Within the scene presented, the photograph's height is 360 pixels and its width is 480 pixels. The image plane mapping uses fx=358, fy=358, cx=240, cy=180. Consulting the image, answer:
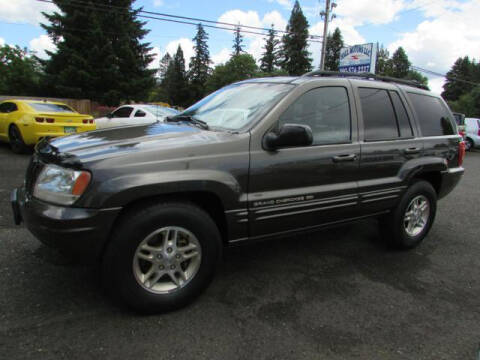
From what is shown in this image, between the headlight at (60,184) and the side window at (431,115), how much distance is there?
3.47 m

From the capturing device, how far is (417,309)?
280 centimetres

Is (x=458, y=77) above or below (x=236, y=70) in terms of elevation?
above

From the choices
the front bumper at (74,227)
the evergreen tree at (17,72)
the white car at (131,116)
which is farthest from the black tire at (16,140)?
the evergreen tree at (17,72)

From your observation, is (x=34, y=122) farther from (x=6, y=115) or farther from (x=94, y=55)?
(x=94, y=55)

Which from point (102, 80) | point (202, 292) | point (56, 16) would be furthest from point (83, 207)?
point (56, 16)

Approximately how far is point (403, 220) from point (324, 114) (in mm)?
1545

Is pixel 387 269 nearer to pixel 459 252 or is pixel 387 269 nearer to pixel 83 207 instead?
pixel 459 252

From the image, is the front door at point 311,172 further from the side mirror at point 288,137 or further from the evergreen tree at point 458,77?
the evergreen tree at point 458,77

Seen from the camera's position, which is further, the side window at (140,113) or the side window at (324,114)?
the side window at (140,113)

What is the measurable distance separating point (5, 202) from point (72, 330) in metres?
3.38

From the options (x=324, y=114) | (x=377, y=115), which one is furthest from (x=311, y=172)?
(x=377, y=115)

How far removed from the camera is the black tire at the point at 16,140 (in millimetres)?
8566

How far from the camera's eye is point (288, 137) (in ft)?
8.84

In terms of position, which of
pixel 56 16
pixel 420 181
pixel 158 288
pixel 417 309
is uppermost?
pixel 56 16
